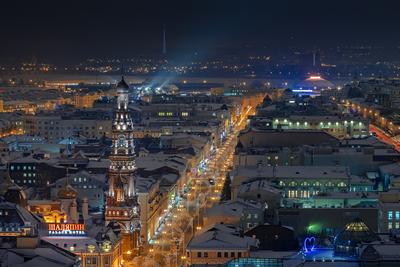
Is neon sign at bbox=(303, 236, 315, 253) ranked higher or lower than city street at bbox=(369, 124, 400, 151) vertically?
higher

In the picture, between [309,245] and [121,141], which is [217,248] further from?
[121,141]

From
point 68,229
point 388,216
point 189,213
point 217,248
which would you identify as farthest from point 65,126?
point 217,248

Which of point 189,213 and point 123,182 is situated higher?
point 123,182

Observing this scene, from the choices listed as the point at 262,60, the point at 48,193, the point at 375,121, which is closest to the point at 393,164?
the point at 48,193

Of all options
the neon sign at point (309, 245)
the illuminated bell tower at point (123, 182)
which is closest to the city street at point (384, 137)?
the illuminated bell tower at point (123, 182)

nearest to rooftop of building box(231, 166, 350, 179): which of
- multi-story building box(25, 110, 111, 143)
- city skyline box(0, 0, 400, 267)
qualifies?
city skyline box(0, 0, 400, 267)

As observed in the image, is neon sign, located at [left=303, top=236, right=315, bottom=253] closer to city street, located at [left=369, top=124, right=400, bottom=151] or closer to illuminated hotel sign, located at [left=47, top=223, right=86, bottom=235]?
illuminated hotel sign, located at [left=47, top=223, right=86, bottom=235]

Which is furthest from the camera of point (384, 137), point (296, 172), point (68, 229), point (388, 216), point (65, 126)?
point (65, 126)

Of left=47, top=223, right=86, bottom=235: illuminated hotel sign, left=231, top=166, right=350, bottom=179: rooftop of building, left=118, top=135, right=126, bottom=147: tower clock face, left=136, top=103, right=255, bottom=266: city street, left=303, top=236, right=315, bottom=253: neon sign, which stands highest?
left=118, top=135, right=126, bottom=147: tower clock face

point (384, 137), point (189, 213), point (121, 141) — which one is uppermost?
point (121, 141)

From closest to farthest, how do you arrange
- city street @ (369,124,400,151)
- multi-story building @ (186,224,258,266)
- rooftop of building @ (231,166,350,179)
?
1. multi-story building @ (186,224,258,266)
2. rooftop of building @ (231,166,350,179)
3. city street @ (369,124,400,151)
